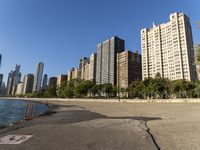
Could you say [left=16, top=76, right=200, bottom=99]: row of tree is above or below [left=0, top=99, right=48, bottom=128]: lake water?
above

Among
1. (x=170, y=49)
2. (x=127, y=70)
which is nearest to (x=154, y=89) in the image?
(x=170, y=49)

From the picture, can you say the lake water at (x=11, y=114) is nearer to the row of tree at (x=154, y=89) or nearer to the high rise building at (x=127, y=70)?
the row of tree at (x=154, y=89)

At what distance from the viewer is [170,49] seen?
537 ft

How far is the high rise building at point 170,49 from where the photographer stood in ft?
488

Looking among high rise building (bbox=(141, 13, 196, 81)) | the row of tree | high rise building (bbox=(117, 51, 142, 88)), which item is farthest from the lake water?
high rise building (bbox=(117, 51, 142, 88))

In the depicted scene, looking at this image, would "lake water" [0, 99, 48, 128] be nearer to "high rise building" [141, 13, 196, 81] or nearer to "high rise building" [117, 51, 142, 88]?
"high rise building" [141, 13, 196, 81]

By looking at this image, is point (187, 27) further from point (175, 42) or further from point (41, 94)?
point (41, 94)

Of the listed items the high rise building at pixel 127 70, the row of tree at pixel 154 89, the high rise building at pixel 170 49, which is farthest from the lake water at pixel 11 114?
the high rise building at pixel 127 70

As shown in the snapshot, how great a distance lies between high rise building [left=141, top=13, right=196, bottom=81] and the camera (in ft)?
488

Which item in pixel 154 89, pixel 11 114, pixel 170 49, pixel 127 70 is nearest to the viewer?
pixel 11 114

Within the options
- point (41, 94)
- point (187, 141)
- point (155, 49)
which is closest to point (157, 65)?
point (155, 49)

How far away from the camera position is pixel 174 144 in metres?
6.45

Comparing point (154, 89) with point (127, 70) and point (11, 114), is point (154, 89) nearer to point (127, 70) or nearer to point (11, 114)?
point (11, 114)

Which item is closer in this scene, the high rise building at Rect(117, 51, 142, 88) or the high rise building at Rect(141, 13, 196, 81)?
the high rise building at Rect(141, 13, 196, 81)
